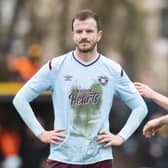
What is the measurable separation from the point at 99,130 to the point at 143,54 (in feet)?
60.5

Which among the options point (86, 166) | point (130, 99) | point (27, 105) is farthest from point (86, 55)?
point (86, 166)

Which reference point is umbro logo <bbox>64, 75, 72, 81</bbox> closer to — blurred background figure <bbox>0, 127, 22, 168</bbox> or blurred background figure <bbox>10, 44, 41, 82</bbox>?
blurred background figure <bbox>0, 127, 22, 168</bbox>

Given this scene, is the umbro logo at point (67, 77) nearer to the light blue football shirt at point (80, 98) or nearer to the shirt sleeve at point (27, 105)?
the light blue football shirt at point (80, 98)

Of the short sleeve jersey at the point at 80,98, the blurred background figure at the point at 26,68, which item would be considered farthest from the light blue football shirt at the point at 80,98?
the blurred background figure at the point at 26,68

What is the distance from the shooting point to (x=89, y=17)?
34.8ft

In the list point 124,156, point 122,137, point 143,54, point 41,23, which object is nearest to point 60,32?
point 41,23

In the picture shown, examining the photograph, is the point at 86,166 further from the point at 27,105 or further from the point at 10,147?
the point at 10,147

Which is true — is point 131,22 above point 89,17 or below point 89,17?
below

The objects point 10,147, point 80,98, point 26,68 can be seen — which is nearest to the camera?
point 80,98

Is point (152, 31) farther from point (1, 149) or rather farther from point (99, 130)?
point (99, 130)

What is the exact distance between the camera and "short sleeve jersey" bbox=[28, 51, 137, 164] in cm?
1065

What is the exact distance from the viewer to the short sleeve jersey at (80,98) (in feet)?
34.9

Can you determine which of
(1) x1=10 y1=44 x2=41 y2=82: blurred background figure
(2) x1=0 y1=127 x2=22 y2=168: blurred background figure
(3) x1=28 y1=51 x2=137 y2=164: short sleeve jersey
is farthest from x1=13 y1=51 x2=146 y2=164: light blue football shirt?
(1) x1=10 y1=44 x2=41 y2=82: blurred background figure

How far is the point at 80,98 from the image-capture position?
1063 centimetres
